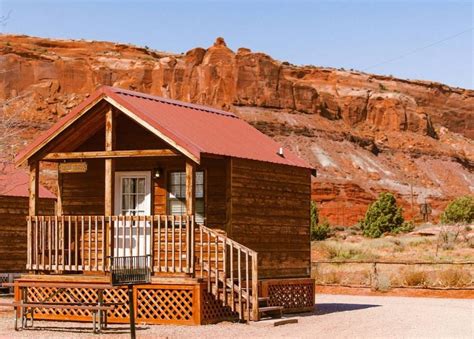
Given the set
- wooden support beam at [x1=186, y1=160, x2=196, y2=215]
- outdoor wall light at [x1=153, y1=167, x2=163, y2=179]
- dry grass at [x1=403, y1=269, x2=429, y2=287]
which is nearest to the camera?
wooden support beam at [x1=186, y1=160, x2=196, y2=215]

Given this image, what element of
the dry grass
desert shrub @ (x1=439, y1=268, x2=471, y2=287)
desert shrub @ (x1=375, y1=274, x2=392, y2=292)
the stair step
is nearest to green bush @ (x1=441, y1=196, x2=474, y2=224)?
the dry grass

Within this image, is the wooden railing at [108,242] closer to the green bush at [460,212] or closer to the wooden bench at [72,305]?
the wooden bench at [72,305]

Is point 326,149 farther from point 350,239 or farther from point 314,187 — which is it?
point 350,239

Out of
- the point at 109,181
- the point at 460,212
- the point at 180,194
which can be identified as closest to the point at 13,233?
the point at 180,194

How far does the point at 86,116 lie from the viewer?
19.6 metres

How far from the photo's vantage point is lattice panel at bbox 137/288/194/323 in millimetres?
18000

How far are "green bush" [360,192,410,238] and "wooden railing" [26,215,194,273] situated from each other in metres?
54.8

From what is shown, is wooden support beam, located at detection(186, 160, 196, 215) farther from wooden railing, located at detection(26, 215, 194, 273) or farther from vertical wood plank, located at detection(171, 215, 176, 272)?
vertical wood plank, located at detection(171, 215, 176, 272)

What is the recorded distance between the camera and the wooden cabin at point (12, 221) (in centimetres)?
2769

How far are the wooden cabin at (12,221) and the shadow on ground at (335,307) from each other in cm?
1001

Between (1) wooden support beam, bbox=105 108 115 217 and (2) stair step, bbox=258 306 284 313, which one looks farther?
(1) wooden support beam, bbox=105 108 115 217

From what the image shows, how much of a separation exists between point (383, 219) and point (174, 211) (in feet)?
184

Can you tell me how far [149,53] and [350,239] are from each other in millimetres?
96649

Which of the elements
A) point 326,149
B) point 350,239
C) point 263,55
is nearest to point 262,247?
point 350,239
